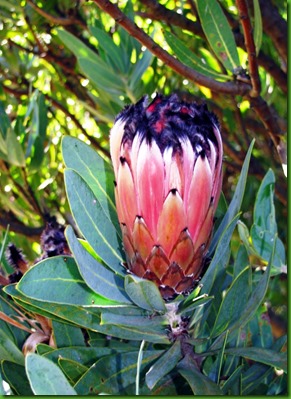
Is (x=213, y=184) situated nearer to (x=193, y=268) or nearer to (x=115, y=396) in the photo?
(x=193, y=268)

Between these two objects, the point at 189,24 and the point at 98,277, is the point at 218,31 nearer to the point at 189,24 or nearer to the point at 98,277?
the point at 189,24

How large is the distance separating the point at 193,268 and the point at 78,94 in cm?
136

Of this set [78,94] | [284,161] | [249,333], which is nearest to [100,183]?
[249,333]

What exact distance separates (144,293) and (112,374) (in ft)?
0.50

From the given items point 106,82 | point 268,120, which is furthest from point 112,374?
point 106,82

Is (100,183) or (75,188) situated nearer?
(75,188)

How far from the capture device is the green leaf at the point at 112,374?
2.66ft

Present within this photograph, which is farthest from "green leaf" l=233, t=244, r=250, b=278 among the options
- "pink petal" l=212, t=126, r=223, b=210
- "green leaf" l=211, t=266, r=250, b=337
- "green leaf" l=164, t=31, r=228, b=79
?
"green leaf" l=164, t=31, r=228, b=79

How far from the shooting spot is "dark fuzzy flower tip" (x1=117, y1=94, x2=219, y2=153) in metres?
0.75

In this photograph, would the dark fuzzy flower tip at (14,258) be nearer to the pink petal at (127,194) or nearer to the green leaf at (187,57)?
the pink petal at (127,194)

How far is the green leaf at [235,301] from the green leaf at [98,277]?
13cm

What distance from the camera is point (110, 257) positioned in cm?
83

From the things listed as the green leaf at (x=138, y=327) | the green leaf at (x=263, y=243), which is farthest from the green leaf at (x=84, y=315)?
the green leaf at (x=263, y=243)

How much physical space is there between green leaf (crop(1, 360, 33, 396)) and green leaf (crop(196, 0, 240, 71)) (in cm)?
68
